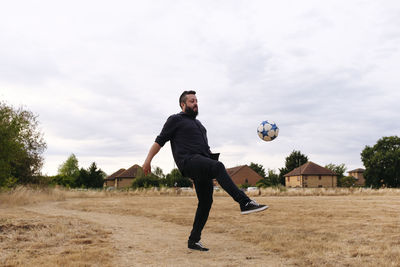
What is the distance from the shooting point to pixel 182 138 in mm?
5020

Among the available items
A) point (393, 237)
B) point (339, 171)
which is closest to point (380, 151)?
point (339, 171)

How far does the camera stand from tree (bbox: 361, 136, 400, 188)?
2453 inches

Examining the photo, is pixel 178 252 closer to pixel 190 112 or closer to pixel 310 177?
pixel 190 112

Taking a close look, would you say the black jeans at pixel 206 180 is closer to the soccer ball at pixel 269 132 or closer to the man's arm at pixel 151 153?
the man's arm at pixel 151 153

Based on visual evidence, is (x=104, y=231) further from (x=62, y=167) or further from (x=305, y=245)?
(x=62, y=167)

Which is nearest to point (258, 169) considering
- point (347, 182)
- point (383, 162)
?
point (347, 182)

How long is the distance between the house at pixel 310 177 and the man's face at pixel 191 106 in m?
70.0

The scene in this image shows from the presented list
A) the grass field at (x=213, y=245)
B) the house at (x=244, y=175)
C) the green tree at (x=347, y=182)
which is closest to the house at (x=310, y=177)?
the green tree at (x=347, y=182)

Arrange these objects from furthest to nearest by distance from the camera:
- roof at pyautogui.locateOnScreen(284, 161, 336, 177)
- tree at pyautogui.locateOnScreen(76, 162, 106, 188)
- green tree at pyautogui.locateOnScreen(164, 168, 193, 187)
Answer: roof at pyautogui.locateOnScreen(284, 161, 336, 177), green tree at pyautogui.locateOnScreen(164, 168, 193, 187), tree at pyautogui.locateOnScreen(76, 162, 106, 188)

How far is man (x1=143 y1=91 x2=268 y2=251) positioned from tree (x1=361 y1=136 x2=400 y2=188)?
66.3 m

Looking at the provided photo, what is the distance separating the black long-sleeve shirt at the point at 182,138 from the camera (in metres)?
4.93

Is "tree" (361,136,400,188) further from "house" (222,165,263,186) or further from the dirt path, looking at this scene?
the dirt path

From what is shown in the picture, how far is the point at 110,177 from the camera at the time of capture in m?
93.2

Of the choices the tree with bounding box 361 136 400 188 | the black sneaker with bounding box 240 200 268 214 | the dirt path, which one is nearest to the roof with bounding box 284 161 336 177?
the tree with bounding box 361 136 400 188
